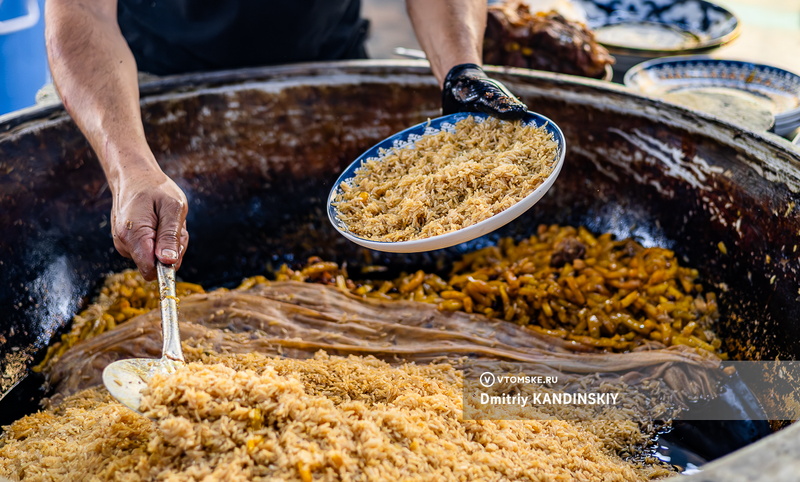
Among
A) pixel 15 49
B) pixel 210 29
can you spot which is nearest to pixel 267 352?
pixel 210 29

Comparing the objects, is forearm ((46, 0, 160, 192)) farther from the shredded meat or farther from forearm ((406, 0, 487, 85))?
the shredded meat

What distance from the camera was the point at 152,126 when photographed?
2.51 meters

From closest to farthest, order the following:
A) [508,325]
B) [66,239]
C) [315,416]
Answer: [315,416] < [508,325] < [66,239]

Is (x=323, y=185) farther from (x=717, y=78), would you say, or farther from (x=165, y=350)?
(x=717, y=78)

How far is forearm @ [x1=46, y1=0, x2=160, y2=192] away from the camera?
180 cm

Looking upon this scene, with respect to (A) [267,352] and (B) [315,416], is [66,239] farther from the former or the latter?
(B) [315,416]

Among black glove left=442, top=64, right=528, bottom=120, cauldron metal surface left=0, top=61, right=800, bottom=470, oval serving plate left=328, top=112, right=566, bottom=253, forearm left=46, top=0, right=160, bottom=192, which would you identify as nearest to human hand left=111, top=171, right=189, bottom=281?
forearm left=46, top=0, right=160, bottom=192

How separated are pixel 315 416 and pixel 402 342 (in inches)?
31.1

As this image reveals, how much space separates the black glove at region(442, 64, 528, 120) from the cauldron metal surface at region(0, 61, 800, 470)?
0.52 m

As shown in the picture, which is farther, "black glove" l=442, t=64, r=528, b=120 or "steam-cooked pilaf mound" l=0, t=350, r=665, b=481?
"black glove" l=442, t=64, r=528, b=120

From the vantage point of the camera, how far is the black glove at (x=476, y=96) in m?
1.91

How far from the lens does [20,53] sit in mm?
4305

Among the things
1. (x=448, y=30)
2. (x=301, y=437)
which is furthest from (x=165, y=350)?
(x=448, y=30)

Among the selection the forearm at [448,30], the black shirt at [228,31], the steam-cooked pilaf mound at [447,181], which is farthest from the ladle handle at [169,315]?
the black shirt at [228,31]
